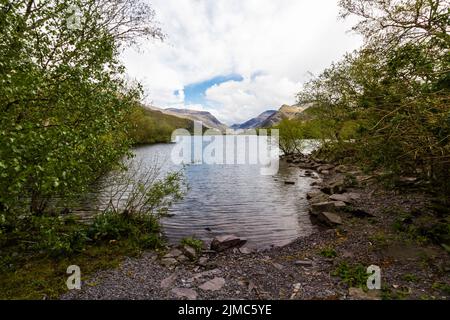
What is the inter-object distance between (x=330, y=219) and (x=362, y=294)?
655 centimetres

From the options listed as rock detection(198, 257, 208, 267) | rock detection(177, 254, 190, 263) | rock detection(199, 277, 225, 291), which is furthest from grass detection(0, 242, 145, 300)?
rock detection(199, 277, 225, 291)

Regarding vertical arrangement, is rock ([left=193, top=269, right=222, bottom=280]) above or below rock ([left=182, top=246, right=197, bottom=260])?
below

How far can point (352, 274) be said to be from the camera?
737cm

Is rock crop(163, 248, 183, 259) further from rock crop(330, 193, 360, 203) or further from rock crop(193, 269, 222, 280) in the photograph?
rock crop(330, 193, 360, 203)

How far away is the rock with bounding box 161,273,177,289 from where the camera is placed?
7195 millimetres

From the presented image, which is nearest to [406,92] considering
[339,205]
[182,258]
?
[339,205]

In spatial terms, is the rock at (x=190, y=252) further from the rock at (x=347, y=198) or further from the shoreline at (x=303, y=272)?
the rock at (x=347, y=198)

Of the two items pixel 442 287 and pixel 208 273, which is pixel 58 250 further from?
pixel 442 287

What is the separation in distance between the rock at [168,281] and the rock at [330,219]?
326 inches

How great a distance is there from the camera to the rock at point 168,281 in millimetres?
7195

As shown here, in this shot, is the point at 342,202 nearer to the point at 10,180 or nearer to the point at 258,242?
the point at 258,242

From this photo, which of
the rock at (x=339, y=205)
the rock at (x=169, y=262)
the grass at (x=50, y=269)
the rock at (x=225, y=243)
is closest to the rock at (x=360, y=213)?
the rock at (x=339, y=205)

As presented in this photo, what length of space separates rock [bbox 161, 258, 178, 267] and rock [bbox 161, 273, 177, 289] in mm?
954

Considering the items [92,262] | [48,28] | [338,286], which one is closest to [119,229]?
[92,262]
